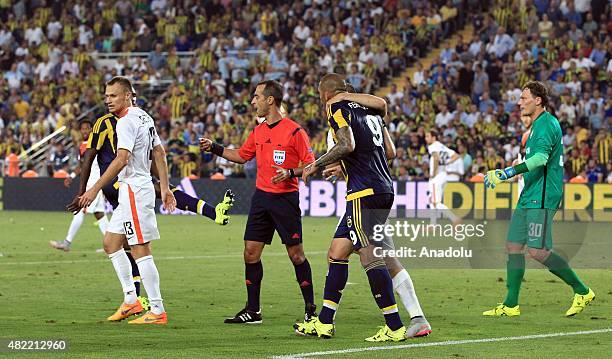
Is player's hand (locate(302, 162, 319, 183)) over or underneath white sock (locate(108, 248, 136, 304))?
over

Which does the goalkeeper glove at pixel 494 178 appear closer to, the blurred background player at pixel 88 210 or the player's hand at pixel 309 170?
the player's hand at pixel 309 170

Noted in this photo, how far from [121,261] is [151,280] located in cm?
71

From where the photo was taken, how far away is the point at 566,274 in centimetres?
A: 1193

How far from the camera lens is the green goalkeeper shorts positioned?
1184cm

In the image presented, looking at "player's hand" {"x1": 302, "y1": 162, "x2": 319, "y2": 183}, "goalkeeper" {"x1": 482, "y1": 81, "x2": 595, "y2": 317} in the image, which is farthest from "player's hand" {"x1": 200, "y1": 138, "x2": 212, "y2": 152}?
"goalkeeper" {"x1": 482, "y1": 81, "x2": 595, "y2": 317}

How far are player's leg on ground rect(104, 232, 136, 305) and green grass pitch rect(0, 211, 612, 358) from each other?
0.39 meters

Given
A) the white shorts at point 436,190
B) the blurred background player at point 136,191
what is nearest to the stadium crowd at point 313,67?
the white shorts at point 436,190

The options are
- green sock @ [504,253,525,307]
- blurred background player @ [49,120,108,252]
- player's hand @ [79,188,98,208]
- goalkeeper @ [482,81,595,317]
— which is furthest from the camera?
blurred background player @ [49,120,108,252]

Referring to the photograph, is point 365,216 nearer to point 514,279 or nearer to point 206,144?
point 206,144

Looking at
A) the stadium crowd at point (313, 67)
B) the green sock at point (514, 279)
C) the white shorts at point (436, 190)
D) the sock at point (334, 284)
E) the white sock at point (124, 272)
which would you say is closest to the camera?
the sock at point (334, 284)

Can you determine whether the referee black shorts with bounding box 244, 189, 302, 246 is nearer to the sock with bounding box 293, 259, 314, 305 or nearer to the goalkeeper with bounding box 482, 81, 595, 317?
the sock with bounding box 293, 259, 314, 305

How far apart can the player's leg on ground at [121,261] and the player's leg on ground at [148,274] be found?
402 millimetres

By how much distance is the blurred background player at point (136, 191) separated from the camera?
11.1 meters

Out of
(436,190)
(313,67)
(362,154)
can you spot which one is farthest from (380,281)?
(313,67)
